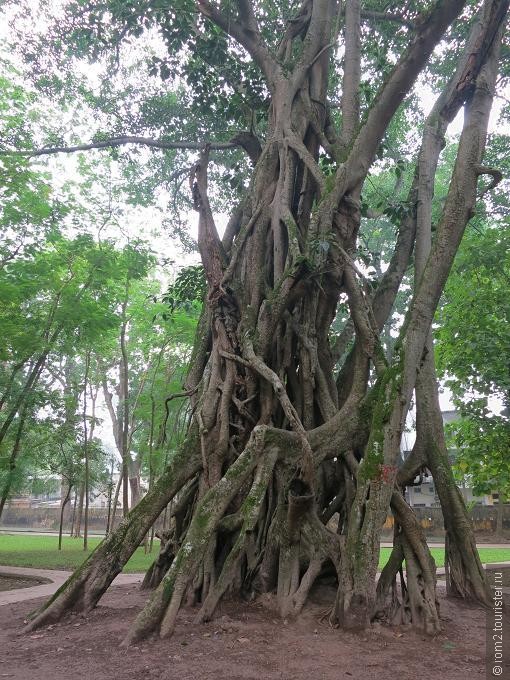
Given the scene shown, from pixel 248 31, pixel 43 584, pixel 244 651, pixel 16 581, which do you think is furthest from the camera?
pixel 16 581

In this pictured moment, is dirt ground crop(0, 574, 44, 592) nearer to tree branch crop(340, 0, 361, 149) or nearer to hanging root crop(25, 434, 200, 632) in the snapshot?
hanging root crop(25, 434, 200, 632)

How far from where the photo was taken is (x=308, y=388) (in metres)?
6.66

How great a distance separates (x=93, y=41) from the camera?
9461mm

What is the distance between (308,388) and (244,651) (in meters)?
3.18

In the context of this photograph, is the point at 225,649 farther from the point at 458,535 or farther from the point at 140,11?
Result: the point at 140,11

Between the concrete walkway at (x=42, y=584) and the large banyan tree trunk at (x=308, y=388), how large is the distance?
2.97 metres

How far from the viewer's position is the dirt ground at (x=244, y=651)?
3738 millimetres

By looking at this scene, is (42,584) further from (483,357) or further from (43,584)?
(483,357)

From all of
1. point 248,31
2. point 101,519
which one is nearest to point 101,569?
point 248,31

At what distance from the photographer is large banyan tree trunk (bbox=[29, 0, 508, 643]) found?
5.08 metres

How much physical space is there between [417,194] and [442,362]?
3.27 metres

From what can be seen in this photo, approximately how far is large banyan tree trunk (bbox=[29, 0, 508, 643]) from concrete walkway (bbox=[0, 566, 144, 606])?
9.73 ft

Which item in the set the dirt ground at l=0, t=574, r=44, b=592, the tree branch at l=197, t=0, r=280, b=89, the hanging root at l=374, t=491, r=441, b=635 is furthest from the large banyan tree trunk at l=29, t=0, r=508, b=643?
the dirt ground at l=0, t=574, r=44, b=592

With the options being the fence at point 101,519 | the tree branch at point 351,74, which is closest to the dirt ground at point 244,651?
the tree branch at point 351,74
